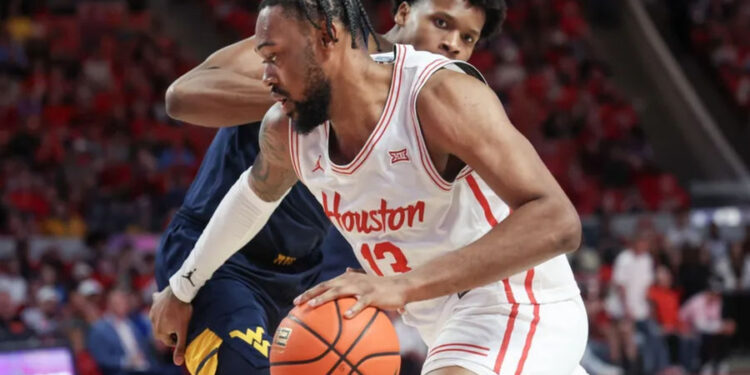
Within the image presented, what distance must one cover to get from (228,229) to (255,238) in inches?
18.7

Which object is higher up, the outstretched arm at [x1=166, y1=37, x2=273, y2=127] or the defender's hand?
the outstretched arm at [x1=166, y1=37, x2=273, y2=127]

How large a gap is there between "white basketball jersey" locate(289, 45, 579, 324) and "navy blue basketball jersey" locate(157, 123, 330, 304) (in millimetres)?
884

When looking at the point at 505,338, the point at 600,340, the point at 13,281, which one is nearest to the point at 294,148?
the point at 505,338

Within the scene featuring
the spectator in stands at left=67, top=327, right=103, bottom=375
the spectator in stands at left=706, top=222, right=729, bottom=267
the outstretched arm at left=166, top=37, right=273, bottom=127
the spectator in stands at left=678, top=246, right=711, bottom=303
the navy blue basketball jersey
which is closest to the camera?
the outstretched arm at left=166, top=37, right=273, bottom=127

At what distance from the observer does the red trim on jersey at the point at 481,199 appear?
312cm

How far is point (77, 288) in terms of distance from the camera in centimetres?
932

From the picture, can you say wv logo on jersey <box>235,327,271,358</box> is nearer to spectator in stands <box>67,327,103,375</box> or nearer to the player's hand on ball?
the player's hand on ball

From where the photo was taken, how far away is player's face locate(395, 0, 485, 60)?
4.24 metres

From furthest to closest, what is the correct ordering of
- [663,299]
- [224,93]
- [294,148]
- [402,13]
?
1. [663,299]
2. [402,13]
3. [224,93]
4. [294,148]

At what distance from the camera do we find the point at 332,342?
279 centimetres

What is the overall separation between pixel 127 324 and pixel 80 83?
6038 mm

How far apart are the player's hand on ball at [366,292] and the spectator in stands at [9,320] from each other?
602cm

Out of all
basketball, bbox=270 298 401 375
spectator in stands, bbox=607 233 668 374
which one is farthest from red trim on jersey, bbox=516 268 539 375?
spectator in stands, bbox=607 233 668 374

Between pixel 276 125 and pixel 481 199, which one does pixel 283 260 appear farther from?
pixel 481 199
